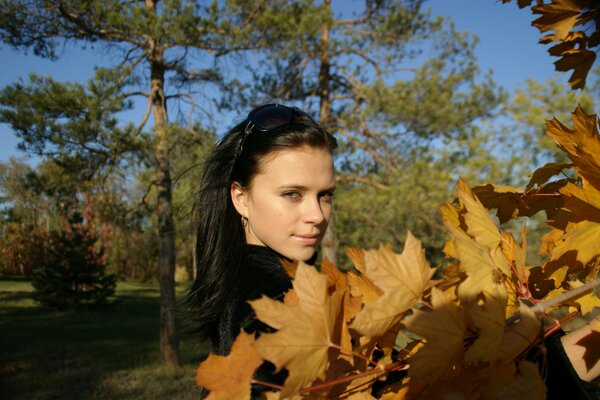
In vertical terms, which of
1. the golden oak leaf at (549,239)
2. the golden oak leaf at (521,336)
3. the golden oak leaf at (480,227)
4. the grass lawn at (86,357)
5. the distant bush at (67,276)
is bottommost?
the grass lawn at (86,357)

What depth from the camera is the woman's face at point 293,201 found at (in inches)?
46.1

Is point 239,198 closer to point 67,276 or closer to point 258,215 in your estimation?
point 258,215

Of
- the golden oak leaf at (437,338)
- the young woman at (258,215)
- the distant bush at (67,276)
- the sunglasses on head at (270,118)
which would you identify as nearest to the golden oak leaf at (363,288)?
the golden oak leaf at (437,338)

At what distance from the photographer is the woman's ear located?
1409 mm

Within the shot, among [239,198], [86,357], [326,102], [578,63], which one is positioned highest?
[326,102]

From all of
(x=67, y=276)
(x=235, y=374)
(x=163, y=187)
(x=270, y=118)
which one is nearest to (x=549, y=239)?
(x=235, y=374)

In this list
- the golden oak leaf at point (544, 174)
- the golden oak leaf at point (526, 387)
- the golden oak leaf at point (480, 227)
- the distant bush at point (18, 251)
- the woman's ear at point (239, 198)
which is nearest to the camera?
the golden oak leaf at point (526, 387)

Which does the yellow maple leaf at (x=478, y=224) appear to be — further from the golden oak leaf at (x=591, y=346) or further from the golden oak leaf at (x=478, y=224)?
the golden oak leaf at (x=591, y=346)

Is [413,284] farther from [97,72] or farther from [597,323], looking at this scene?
[97,72]

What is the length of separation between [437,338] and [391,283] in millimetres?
60

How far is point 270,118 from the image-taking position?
1.38m

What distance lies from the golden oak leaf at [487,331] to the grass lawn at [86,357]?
20.6 ft

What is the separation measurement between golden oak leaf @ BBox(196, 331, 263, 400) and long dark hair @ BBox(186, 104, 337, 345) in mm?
738

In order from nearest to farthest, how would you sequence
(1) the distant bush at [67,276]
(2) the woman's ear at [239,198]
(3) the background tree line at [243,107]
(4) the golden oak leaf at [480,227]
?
1. (4) the golden oak leaf at [480,227]
2. (2) the woman's ear at [239,198]
3. (3) the background tree line at [243,107]
4. (1) the distant bush at [67,276]
